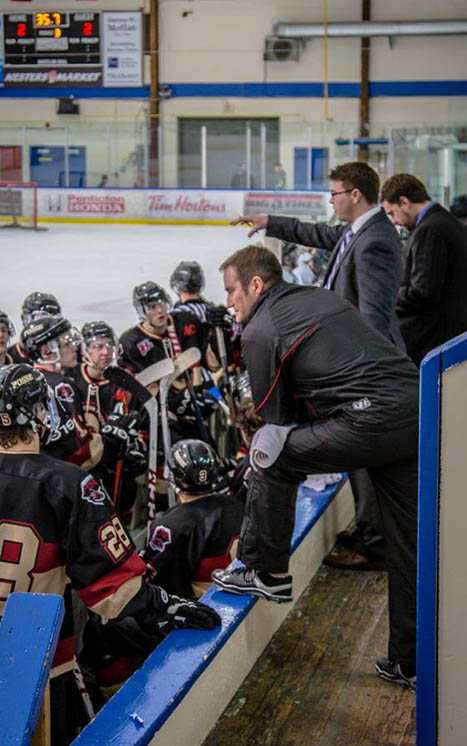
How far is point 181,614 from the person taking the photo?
95.8 inches

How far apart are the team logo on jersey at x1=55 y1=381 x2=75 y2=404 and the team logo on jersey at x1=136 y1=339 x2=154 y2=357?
1458 millimetres

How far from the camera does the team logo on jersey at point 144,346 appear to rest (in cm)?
494

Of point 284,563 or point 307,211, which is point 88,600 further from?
point 307,211

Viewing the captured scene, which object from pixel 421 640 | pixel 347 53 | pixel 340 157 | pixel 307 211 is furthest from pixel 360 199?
pixel 347 53

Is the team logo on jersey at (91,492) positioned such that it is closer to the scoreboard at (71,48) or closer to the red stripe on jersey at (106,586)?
the red stripe on jersey at (106,586)

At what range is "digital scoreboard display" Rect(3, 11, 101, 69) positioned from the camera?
1764 cm

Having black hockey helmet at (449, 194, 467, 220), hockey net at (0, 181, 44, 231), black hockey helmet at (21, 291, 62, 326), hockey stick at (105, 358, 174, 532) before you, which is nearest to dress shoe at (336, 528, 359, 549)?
hockey stick at (105, 358, 174, 532)

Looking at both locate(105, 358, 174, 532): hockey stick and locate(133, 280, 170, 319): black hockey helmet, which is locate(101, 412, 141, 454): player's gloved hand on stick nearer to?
locate(105, 358, 174, 532): hockey stick

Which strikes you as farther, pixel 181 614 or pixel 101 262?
pixel 101 262

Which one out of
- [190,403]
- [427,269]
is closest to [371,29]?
[190,403]

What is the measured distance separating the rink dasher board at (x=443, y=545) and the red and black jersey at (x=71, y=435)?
4.92ft

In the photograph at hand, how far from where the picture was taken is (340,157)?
18.4 meters

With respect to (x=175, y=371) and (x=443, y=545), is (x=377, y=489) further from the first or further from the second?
(x=175, y=371)

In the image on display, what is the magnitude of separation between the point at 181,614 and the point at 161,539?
0.47 metres
